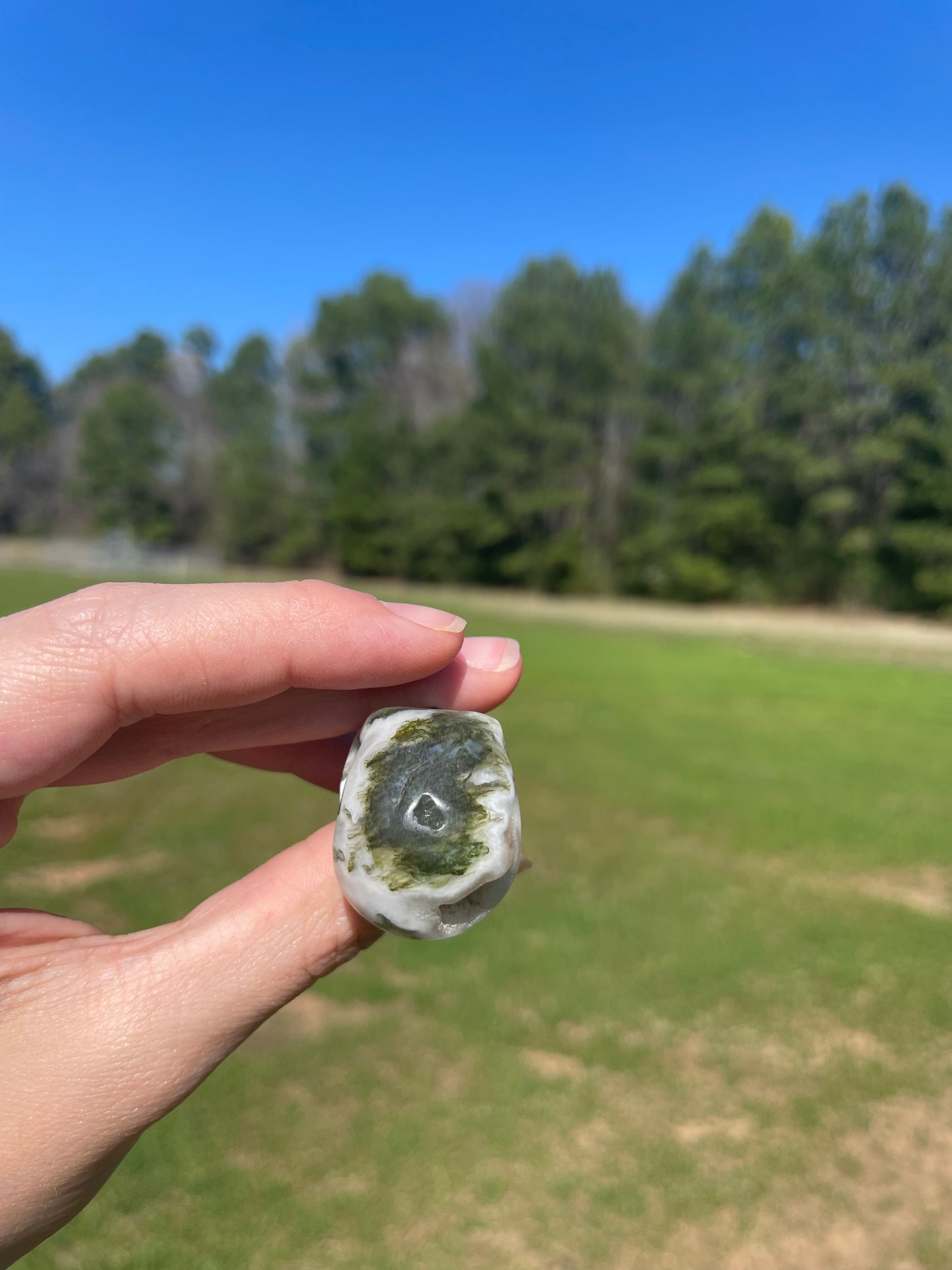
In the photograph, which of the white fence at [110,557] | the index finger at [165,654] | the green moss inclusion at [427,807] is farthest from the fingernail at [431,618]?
the white fence at [110,557]

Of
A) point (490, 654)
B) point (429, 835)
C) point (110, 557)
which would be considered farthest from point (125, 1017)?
point (110, 557)

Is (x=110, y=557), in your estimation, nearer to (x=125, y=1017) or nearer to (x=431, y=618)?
(x=431, y=618)

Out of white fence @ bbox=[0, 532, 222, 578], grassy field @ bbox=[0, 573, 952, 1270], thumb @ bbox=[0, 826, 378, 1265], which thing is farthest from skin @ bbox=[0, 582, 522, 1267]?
white fence @ bbox=[0, 532, 222, 578]

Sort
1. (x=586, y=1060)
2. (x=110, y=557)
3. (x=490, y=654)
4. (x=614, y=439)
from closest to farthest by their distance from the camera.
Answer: (x=490, y=654) → (x=586, y=1060) → (x=614, y=439) → (x=110, y=557)

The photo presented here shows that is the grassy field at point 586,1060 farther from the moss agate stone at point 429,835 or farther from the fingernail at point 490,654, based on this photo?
the fingernail at point 490,654

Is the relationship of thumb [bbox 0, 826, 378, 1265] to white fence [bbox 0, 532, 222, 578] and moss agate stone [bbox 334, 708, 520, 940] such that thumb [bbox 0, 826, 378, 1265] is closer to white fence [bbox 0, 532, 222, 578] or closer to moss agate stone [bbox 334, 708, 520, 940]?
moss agate stone [bbox 334, 708, 520, 940]
